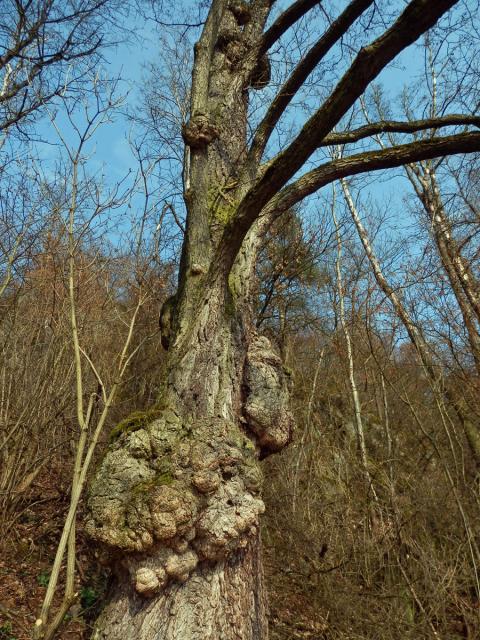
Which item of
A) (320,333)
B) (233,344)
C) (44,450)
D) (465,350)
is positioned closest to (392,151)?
(233,344)

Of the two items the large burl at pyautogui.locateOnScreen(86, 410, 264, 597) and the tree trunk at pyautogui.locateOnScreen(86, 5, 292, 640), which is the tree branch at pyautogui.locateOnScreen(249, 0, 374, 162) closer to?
the tree trunk at pyautogui.locateOnScreen(86, 5, 292, 640)

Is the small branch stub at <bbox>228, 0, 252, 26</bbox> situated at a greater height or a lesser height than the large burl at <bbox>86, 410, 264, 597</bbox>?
greater

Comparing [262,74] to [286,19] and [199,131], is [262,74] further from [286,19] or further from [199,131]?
[199,131]

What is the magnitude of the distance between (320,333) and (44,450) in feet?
17.3

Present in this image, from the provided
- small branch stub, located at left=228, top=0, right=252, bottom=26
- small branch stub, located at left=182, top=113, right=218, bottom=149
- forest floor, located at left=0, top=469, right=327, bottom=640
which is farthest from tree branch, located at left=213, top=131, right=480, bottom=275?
Result: forest floor, located at left=0, top=469, right=327, bottom=640

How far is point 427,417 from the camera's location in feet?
21.3

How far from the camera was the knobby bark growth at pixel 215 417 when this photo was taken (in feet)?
6.17

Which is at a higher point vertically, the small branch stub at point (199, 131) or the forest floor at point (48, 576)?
the small branch stub at point (199, 131)

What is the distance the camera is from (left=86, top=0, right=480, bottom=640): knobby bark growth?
1.88 metres

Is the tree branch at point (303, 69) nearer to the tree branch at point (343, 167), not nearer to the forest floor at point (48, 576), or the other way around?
the tree branch at point (343, 167)

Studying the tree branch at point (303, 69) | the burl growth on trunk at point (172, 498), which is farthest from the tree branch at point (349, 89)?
the burl growth on trunk at point (172, 498)

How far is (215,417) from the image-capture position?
2326mm

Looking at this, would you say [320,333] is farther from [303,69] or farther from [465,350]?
[303,69]

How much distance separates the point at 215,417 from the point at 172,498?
1.65 feet
